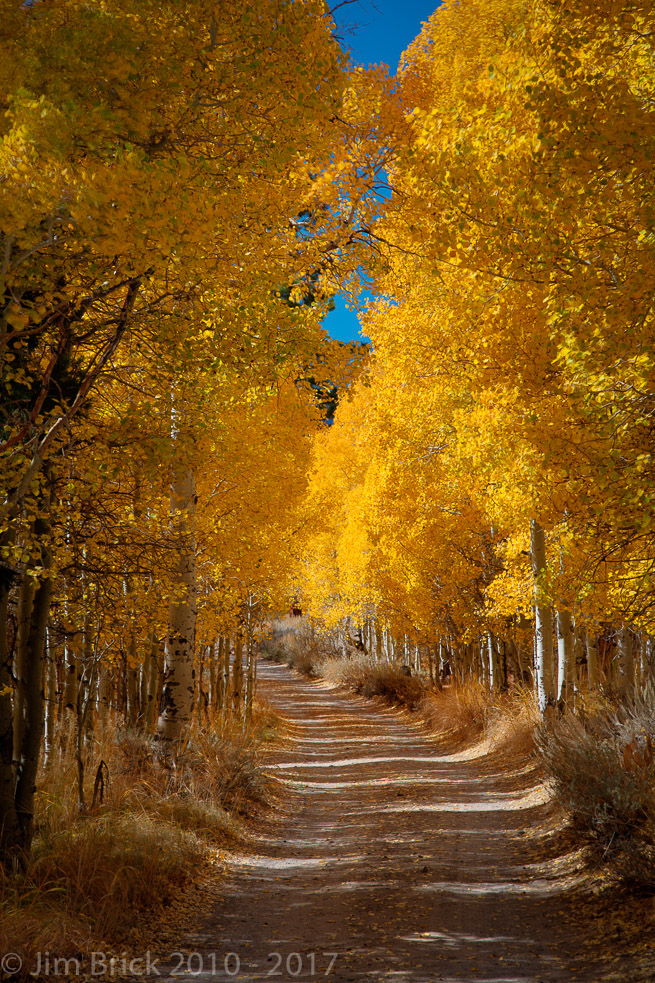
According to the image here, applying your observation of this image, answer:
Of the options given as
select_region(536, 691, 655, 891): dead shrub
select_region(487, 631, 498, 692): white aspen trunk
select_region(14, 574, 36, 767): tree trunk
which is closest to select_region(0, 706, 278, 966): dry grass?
select_region(14, 574, 36, 767): tree trunk

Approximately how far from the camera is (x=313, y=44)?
5023 mm

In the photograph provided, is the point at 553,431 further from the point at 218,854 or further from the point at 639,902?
the point at 218,854

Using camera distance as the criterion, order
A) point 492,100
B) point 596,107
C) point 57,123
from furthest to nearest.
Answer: point 492,100
point 596,107
point 57,123

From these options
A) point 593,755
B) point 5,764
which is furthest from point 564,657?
point 5,764

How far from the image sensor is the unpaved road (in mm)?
4277

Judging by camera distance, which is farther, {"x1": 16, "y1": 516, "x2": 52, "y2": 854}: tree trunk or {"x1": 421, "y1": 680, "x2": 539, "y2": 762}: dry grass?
{"x1": 421, "y1": 680, "x2": 539, "y2": 762}: dry grass

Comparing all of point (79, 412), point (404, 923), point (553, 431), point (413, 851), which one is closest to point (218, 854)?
point (413, 851)

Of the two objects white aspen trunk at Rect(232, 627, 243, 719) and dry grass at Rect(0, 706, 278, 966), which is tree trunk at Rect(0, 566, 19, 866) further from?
white aspen trunk at Rect(232, 627, 243, 719)

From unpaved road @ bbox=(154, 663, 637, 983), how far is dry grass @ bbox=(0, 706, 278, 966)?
18.2 inches

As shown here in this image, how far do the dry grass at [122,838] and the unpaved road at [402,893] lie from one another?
1.52 feet

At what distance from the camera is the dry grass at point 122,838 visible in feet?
14.5

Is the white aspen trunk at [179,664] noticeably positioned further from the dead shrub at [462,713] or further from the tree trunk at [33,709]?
the dead shrub at [462,713]

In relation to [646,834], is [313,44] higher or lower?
higher

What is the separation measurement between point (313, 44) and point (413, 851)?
6.98 metres
